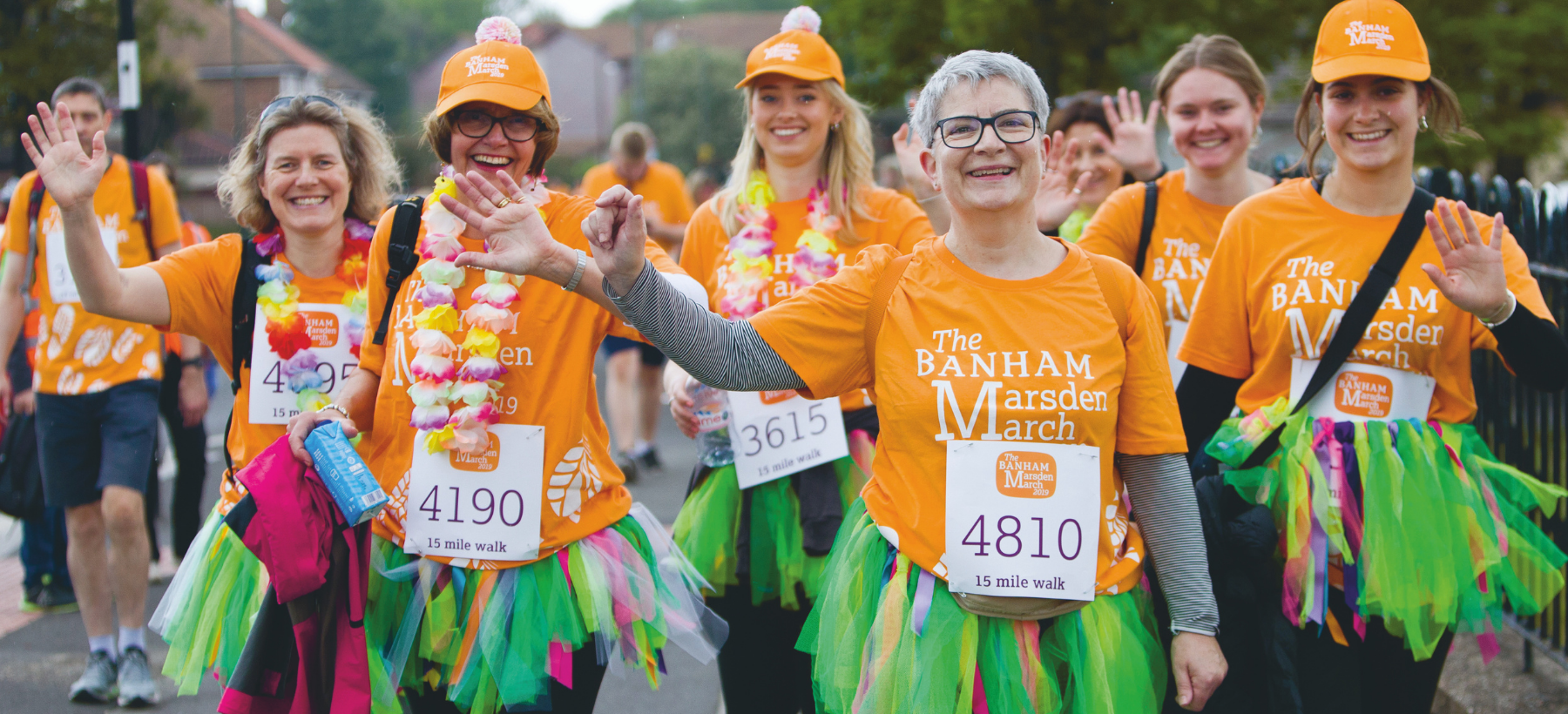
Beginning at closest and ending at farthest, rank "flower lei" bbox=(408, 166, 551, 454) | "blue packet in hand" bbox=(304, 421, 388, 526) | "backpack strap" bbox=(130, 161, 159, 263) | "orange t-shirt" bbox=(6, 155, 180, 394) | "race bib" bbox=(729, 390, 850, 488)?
"blue packet in hand" bbox=(304, 421, 388, 526), "flower lei" bbox=(408, 166, 551, 454), "race bib" bbox=(729, 390, 850, 488), "orange t-shirt" bbox=(6, 155, 180, 394), "backpack strap" bbox=(130, 161, 159, 263)

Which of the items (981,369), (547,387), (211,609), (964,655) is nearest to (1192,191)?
(981,369)

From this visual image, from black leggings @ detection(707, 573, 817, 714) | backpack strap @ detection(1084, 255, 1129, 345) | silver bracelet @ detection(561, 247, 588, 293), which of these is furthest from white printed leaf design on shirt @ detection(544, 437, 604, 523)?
backpack strap @ detection(1084, 255, 1129, 345)

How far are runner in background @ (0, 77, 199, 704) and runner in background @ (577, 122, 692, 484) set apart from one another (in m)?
3.32

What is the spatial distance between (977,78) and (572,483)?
1.34 meters

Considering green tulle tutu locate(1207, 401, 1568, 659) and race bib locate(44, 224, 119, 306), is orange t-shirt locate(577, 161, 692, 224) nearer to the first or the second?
race bib locate(44, 224, 119, 306)

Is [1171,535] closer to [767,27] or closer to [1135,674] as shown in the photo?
[1135,674]

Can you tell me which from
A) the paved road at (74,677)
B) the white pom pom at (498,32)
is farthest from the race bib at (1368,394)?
the paved road at (74,677)

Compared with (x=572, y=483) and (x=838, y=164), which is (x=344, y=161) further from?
(x=838, y=164)

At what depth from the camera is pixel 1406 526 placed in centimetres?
286

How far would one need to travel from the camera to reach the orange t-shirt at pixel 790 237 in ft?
12.3

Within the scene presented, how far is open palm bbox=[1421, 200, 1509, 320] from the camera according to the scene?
8.82 ft

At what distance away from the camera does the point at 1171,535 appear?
2.48m

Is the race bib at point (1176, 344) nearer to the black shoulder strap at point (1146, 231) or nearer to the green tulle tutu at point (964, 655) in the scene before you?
the black shoulder strap at point (1146, 231)

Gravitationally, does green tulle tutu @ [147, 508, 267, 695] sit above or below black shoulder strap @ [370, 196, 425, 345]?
below
